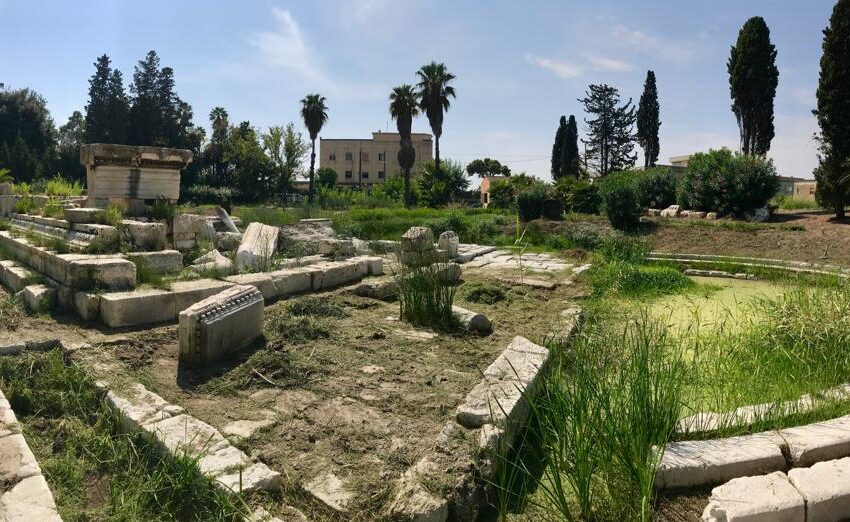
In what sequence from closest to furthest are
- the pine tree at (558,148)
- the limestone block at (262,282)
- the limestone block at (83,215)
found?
the limestone block at (262,282) < the limestone block at (83,215) < the pine tree at (558,148)

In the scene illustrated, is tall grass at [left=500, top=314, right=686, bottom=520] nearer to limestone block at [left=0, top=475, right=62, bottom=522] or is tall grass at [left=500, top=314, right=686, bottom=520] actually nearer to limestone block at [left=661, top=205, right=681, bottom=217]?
limestone block at [left=0, top=475, right=62, bottom=522]

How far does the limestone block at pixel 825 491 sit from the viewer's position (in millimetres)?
2549

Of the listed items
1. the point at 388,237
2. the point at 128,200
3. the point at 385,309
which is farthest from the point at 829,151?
the point at 128,200

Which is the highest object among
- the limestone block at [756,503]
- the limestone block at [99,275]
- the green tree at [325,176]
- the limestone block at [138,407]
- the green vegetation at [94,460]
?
the green tree at [325,176]

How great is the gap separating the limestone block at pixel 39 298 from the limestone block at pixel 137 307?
833 mm

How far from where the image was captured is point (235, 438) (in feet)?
11.5

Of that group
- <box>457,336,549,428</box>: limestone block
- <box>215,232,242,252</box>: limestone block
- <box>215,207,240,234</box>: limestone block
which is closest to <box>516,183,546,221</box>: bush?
<box>215,207,240,234</box>: limestone block

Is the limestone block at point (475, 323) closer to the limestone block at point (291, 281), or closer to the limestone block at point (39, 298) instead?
the limestone block at point (291, 281)

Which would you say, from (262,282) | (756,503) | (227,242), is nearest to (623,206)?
(227,242)

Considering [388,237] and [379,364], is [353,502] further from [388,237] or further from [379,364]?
[388,237]

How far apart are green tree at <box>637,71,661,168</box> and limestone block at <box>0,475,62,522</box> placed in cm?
3988

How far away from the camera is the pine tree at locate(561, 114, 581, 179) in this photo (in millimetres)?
42062

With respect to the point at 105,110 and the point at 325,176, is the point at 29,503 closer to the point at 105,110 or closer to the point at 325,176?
the point at 105,110

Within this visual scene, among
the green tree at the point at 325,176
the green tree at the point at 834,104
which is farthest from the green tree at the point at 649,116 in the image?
the green tree at the point at 325,176
